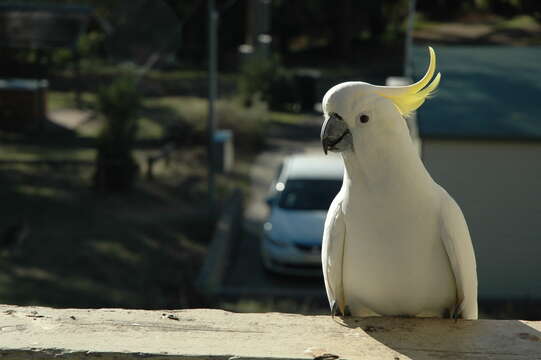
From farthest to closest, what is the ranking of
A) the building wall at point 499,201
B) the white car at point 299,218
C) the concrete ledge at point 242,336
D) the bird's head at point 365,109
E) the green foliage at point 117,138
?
1. the green foliage at point 117,138
2. the white car at point 299,218
3. the building wall at point 499,201
4. the bird's head at point 365,109
5. the concrete ledge at point 242,336

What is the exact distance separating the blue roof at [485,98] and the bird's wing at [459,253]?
4.69 metres

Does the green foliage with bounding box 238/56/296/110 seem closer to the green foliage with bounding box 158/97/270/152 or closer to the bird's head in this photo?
the green foliage with bounding box 158/97/270/152

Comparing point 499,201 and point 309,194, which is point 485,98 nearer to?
point 499,201

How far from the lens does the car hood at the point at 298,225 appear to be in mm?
8609

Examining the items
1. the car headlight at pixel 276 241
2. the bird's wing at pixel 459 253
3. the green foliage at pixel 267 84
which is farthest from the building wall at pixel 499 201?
the green foliage at pixel 267 84

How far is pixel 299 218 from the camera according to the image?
887cm

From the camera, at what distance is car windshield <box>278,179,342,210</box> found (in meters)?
9.12

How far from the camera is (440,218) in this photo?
8.82 ft

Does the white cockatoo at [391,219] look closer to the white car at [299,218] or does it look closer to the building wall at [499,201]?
the building wall at [499,201]

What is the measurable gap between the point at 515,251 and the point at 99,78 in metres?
16.7

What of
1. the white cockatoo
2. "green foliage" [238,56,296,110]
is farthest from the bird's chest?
"green foliage" [238,56,296,110]

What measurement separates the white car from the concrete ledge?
19.9ft

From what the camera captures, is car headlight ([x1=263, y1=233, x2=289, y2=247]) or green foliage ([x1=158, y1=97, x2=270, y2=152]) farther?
green foliage ([x1=158, y1=97, x2=270, y2=152])

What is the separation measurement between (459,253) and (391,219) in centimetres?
27
